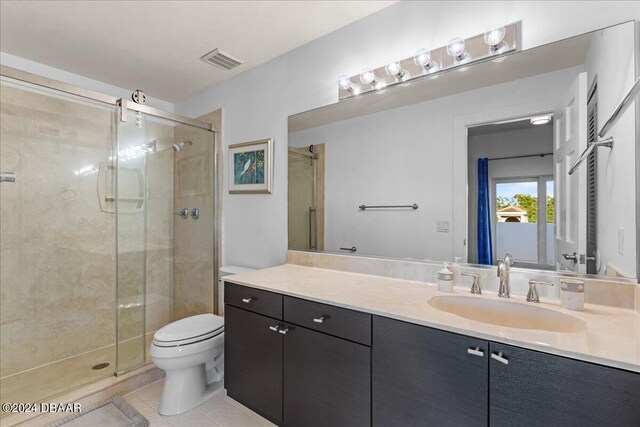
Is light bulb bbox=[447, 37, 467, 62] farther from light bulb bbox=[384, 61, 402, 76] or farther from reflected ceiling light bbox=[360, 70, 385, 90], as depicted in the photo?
reflected ceiling light bbox=[360, 70, 385, 90]

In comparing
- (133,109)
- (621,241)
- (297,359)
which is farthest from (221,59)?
(621,241)

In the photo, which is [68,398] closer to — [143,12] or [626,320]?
[143,12]

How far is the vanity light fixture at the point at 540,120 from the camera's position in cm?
132

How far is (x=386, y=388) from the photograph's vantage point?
1188mm

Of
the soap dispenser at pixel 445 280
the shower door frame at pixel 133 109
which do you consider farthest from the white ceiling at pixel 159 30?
the soap dispenser at pixel 445 280

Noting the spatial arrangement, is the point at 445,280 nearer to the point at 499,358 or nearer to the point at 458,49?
the point at 499,358

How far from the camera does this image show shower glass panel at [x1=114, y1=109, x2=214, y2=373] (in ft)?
7.72

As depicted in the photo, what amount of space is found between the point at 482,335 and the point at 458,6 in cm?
156

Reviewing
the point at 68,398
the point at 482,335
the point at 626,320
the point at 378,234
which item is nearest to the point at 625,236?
the point at 626,320

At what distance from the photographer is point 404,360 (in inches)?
45.1

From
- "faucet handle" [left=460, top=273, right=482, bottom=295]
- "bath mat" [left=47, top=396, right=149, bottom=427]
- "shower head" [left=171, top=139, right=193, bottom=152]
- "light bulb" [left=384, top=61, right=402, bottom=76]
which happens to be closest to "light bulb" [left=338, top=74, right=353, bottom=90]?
"light bulb" [left=384, top=61, right=402, bottom=76]

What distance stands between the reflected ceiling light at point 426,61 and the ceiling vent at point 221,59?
1.42m

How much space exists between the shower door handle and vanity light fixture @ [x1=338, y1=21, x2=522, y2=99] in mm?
2399

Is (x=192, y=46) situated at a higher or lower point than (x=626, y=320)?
higher
